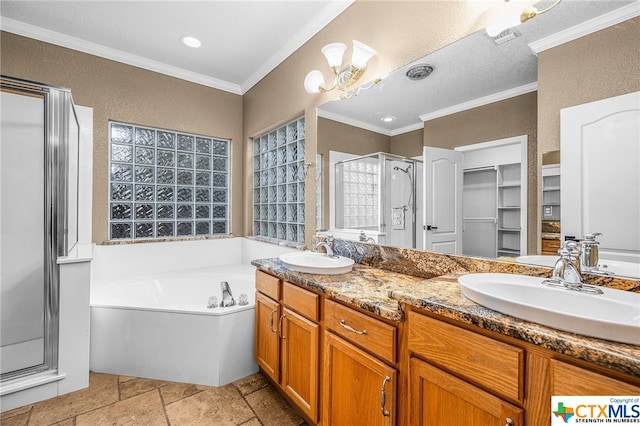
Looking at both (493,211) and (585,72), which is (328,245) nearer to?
(493,211)

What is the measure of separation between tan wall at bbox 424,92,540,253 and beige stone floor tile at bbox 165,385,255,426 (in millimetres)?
1726

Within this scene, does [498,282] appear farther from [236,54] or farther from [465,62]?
[236,54]

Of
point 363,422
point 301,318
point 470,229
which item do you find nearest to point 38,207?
point 301,318

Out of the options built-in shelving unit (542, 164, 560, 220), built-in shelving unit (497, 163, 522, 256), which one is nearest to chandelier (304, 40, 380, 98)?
built-in shelving unit (497, 163, 522, 256)

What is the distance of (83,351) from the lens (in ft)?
6.07

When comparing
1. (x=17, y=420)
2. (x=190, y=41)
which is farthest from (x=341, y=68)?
(x=17, y=420)

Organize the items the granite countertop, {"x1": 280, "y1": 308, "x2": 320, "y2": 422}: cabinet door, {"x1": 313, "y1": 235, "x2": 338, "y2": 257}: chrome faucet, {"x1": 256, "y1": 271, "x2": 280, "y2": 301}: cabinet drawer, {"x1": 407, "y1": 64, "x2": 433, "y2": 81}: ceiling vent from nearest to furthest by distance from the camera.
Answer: the granite countertop → {"x1": 280, "y1": 308, "x2": 320, "y2": 422}: cabinet door → {"x1": 407, "y1": 64, "x2": 433, "y2": 81}: ceiling vent → {"x1": 256, "y1": 271, "x2": 280, "y2": 301}: cabinet drawer → {"x1": 313, "y1": 235, "x2": 338, "y2": 257}: chrome faucet

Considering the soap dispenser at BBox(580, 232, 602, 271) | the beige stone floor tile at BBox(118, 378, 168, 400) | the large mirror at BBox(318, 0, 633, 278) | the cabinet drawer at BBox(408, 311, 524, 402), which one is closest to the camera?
the cabinet drawer at BBox(408, 311, 524, 402)

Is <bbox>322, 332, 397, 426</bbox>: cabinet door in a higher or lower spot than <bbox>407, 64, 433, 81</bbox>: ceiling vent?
lower

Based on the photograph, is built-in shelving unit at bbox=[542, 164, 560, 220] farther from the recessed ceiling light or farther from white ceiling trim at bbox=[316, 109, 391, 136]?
the recessed ceiling light

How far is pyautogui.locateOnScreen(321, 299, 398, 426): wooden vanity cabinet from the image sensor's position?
105 cm

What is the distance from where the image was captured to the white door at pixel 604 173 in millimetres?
923

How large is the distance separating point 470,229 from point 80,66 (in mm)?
3302

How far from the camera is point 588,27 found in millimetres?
998
